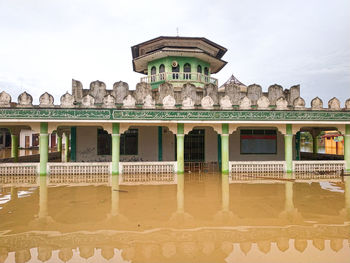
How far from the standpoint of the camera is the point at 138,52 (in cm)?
Answer: 1866

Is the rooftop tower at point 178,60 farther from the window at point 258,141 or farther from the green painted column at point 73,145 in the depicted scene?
the green painted column at point 73,145

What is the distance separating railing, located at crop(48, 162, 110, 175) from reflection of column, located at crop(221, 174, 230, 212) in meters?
5.46

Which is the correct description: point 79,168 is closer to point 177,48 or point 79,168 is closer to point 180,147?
point 180,147

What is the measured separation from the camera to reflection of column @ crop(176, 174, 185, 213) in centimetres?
611

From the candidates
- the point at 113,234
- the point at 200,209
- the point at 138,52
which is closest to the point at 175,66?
the point at 138,52

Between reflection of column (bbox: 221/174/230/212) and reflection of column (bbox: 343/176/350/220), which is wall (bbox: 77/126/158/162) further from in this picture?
reflection of column (bbox: 343/176/350/220)

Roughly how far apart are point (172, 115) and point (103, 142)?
5252 millimetres

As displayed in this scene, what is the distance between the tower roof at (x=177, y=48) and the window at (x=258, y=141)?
20.2ft

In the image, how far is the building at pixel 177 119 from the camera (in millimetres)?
10930

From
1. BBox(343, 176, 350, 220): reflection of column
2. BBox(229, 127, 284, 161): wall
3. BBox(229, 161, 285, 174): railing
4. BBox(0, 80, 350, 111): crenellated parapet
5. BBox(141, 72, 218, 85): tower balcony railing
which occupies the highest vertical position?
BBox(141, 72, 218, 85): tower balcony railing

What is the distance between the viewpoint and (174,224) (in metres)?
4.97

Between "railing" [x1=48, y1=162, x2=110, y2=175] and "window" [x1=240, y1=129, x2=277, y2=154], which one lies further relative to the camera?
"window" [x1=240, y1=129, x2=277, y2=154]

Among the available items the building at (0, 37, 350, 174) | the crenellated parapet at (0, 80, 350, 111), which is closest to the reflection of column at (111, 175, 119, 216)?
the building at (0, 37, 350, 174)

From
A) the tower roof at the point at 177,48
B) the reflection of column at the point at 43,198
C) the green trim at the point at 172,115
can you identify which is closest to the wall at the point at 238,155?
the green trim at the point at 172,115
